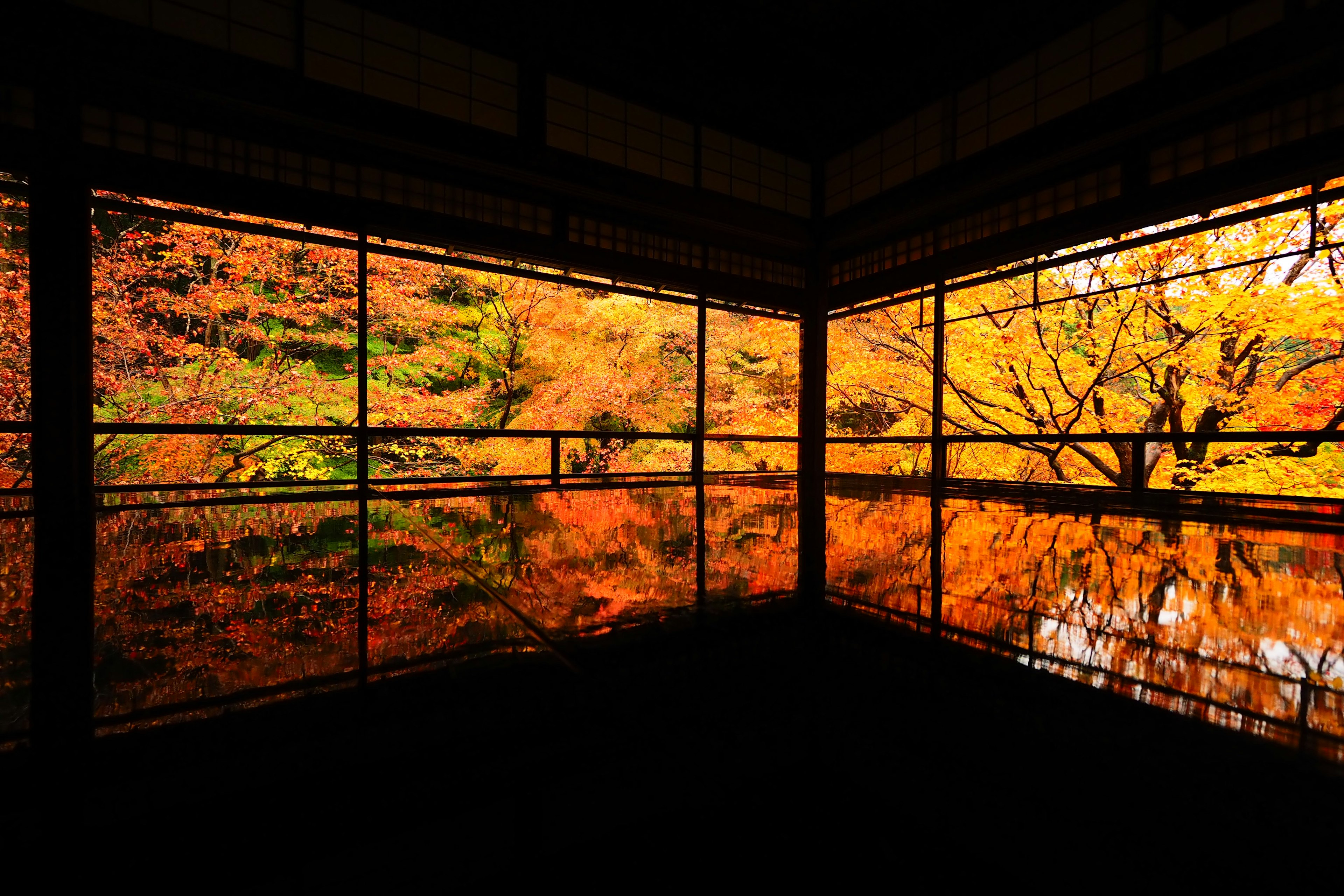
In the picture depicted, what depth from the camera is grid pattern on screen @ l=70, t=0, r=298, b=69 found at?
9.29 feet

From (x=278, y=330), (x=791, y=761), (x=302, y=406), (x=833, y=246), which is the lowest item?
(x=791, y=761)

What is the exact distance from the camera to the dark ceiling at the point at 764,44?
346 centimetres

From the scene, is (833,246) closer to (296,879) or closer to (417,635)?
(417,635)

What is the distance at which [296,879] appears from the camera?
0.54 meters

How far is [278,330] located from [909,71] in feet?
23.4

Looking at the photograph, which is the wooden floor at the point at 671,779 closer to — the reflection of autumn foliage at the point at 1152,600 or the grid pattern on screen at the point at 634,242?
the reflection of autumn foliage at the point at 1152,600

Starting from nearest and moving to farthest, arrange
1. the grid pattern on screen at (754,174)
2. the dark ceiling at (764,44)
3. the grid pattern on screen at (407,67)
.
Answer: the grid pattern on screen at (407,67), the dark ceiling at (764,44), the grid pattern on screen at (754,174)

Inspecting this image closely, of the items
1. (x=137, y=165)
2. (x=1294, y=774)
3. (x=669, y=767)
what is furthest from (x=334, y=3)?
(x=1294, y=774)

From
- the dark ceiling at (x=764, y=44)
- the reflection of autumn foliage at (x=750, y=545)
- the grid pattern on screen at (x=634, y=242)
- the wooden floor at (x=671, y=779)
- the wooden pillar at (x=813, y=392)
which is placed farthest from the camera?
the wooden pillar at (x=813, y=392)

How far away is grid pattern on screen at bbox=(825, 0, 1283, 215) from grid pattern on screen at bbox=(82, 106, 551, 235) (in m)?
2.72

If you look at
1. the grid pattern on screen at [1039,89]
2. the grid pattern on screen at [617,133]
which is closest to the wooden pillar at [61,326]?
the grid pattern on screen at [617,133]

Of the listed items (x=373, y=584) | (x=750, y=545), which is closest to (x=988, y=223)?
(x=750, y=545)

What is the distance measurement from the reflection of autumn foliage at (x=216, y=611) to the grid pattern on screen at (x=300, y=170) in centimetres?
205

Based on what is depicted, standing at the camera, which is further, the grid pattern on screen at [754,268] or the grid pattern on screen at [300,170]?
the grid pattern on screen at [754,268]
